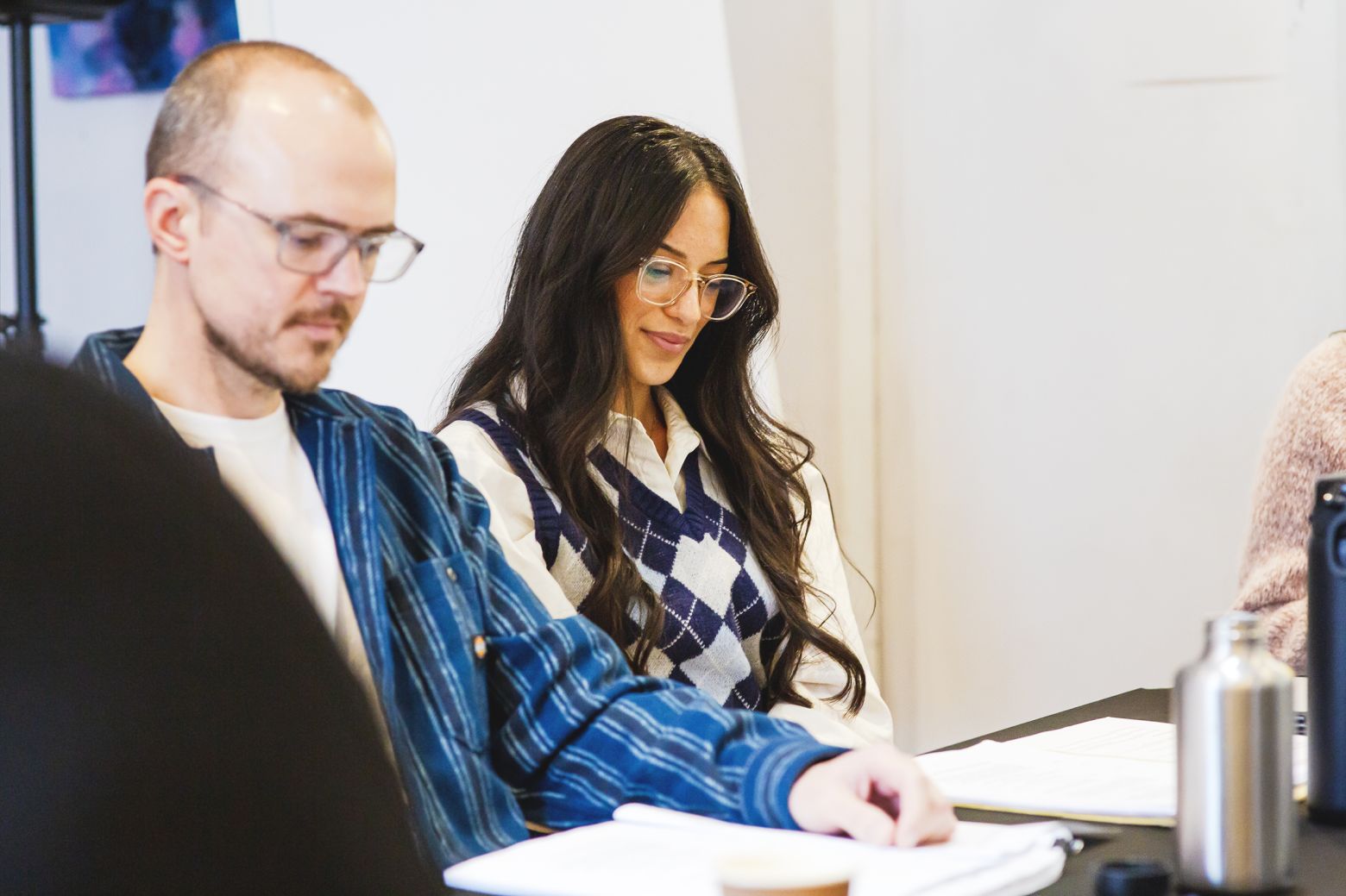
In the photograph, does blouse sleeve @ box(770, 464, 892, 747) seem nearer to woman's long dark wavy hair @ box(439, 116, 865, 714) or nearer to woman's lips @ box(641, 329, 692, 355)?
woman's long dark wavy hair @ box(439, 116, 865, 714)

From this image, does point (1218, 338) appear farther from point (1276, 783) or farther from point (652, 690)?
point (1276, 783)

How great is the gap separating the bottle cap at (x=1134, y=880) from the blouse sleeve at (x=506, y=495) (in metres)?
0.92

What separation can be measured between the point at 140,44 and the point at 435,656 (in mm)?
2328

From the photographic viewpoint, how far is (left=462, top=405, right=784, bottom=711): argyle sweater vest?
1822 mm

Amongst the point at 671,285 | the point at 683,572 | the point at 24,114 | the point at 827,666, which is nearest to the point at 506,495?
the point at 683,572

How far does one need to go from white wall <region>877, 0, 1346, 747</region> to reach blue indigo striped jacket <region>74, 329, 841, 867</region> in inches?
83.7

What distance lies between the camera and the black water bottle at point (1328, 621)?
0.96m

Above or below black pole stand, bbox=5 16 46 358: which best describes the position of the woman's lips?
below

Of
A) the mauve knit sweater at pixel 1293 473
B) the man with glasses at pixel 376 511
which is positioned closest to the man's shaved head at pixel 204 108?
the man with glasses at pixel 376 511

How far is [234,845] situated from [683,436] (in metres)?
1.84

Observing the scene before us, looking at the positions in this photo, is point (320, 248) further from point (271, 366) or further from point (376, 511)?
point (376, 511)

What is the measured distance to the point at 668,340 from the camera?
6.56 ft

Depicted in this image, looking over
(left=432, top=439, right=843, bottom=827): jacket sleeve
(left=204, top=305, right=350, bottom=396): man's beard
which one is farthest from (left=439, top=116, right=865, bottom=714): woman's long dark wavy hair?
(left=204, top=305, right=350, bottom=396): man's beard

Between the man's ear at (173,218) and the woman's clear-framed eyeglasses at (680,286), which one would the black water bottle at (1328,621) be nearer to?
the man's ear at (173,218)
